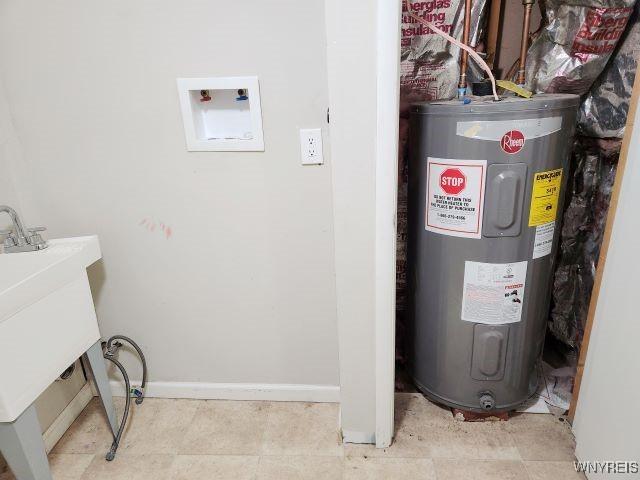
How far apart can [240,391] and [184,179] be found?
0.87 meters

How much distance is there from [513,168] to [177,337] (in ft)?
4.37

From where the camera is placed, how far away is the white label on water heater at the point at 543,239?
45.4 inches

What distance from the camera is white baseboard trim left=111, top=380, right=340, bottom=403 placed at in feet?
4.98

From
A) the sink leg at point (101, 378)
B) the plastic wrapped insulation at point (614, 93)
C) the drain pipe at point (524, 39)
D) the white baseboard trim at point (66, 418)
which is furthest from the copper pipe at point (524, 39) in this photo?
the white baseboard trim at point (66, 418)

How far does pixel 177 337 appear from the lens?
1511 mm

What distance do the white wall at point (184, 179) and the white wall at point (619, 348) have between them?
2.72 ft

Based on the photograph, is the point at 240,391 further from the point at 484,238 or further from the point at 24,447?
the point at 484,238

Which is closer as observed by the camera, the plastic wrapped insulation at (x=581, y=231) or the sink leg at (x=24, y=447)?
the sink leg at (x=24, y=447)

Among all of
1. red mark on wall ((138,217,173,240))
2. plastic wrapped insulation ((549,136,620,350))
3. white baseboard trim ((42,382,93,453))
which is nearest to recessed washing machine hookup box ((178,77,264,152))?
red mark on wall ((138,217,173,240))

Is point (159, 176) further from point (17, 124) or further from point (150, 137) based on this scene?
point (17, 124)

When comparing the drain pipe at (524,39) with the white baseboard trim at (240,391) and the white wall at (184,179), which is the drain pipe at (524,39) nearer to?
the white wall at (184,179)

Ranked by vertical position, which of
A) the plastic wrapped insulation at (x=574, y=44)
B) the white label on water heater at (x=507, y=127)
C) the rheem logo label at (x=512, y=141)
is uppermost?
the plastic wrapped insulation at (x=574, y=44)

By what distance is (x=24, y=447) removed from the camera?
0.96 m

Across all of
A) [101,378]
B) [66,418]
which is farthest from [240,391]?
[66,418]
